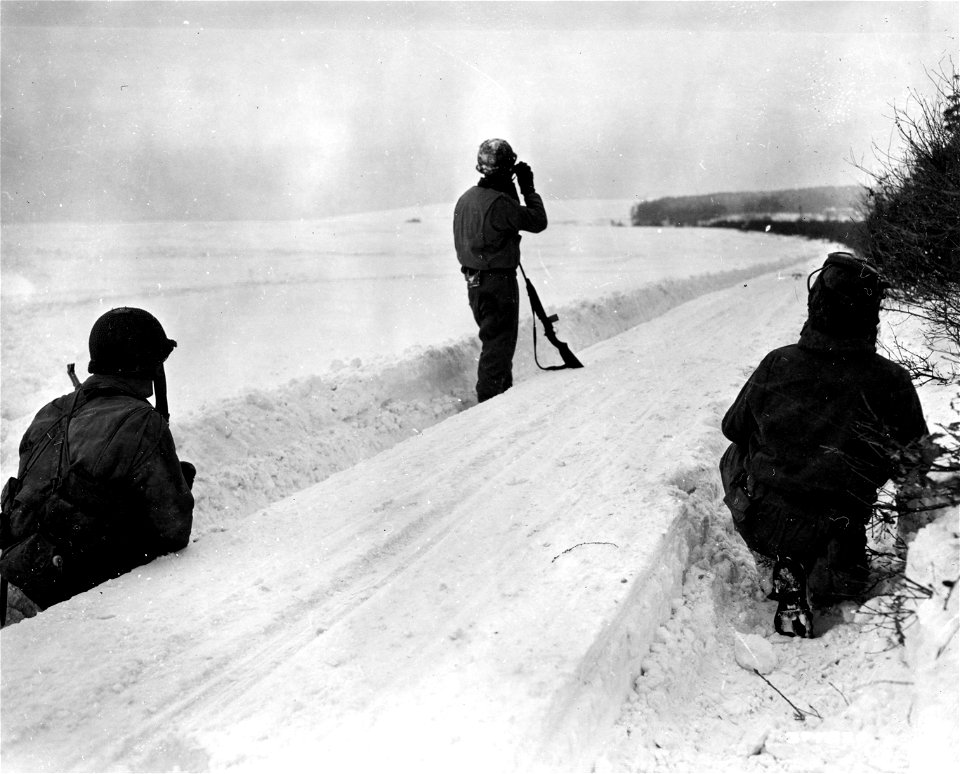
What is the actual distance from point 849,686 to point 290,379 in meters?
5.43

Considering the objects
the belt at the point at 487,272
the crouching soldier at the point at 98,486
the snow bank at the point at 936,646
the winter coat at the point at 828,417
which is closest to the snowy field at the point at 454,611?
the snow bank at the point at 936,646

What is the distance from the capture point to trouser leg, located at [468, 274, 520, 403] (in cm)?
794

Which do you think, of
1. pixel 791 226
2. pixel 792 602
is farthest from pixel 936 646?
pixel 791 226

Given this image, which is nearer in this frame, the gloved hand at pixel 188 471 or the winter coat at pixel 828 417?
the winter coat at pixel 828 417

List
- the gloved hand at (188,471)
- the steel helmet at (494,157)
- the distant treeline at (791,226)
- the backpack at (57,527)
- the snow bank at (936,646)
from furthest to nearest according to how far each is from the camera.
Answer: the distant treeline at (791,226) → the steel helmet at (494,157) → the gloved hand at (188,471) → the backpack at (57,527) → the snow bank at (936,646)

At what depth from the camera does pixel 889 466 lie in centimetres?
338

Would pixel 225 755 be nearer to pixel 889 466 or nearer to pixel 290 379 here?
pixel 889 466

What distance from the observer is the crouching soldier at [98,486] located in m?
3.80

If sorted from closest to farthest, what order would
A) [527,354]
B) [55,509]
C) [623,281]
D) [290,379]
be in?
1. [55,509]
2. [290,379]
3. [527,354]
4. [623,281]

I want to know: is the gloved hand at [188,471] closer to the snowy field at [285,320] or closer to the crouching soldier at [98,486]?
the crouching soldier at [98,486]

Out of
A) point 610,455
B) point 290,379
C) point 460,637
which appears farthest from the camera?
point 290,379

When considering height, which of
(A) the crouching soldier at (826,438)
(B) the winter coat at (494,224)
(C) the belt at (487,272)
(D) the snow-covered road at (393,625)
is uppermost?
(B) the winter coat at (494,224)

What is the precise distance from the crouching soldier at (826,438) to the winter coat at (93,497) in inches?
109

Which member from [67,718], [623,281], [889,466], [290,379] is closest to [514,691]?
[67,718]
